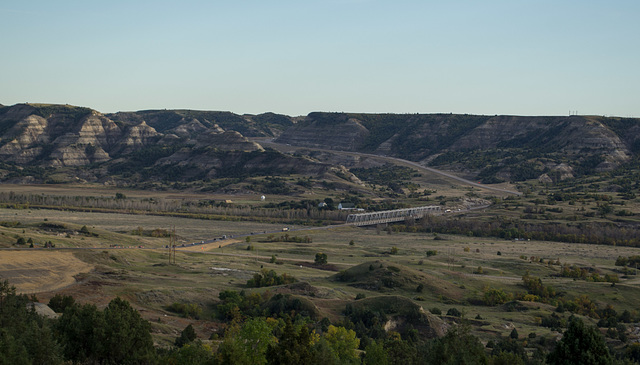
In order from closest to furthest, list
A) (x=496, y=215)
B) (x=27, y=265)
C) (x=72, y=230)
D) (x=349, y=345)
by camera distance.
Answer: (x=349, y=345) → (x=27, y=265) → (x=72, y=230) → (x=496, y=215)

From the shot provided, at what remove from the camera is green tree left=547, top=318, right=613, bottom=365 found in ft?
117

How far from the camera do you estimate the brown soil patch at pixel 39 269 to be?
225 ft

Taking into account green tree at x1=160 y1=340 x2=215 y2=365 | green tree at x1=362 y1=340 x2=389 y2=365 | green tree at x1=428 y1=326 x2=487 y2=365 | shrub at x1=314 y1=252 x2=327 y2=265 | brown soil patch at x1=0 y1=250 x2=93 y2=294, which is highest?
green tree at x1=428 y1=326 x2=487 y2=365

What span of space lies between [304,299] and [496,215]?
345ft

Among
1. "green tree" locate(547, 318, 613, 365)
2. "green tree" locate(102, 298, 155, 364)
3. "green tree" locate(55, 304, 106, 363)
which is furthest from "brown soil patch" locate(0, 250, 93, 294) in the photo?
"green tree" locate(547, 318, 613, 365)

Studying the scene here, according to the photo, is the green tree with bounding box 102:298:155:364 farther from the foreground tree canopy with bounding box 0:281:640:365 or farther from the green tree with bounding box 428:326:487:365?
the green tree with bounding box 428:326:487:365

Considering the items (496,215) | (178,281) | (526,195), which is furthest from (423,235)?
(178,281)

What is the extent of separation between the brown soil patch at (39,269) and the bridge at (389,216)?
87.5m

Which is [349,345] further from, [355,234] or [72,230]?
[355,234]

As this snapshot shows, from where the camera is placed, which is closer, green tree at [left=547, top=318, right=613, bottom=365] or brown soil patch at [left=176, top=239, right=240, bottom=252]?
green tree at [left=547, top=318, right=613, bottom=365]

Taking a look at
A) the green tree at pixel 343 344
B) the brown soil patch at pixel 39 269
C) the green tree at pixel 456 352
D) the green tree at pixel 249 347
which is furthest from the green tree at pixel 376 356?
the brown soil patch at pixel 39 269

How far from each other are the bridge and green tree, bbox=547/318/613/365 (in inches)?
4844

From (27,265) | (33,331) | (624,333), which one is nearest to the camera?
(33,331)

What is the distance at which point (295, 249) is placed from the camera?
116 m
